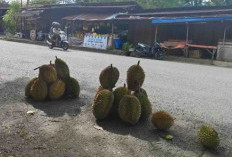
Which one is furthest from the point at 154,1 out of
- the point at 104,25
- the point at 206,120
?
the point at 206,120

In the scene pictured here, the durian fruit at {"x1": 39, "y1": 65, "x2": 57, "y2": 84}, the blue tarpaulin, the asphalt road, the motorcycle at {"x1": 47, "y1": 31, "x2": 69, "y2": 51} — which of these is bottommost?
the asphalt road

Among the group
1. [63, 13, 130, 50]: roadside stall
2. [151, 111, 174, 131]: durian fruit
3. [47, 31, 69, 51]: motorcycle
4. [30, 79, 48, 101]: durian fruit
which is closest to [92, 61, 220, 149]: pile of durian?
[151, 111, 174, 131]: durian fruit

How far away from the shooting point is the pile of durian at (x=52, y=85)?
438 centimetres

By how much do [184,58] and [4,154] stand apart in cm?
1617

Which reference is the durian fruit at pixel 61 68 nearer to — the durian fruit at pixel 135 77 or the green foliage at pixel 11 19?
the durian fruit at pixel 135 77

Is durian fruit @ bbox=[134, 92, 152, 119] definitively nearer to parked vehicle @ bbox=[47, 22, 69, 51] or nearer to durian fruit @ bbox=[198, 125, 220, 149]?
durian fruit @ bbox=[198, 125, 220, 149]

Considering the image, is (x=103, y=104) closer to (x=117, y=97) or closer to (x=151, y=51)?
(x=117, y=97)

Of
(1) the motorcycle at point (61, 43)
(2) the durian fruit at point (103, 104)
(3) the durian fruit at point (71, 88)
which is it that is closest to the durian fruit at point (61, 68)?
(3) the durian fruit at point (71, 88)

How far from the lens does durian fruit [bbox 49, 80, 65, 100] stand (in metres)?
4.46

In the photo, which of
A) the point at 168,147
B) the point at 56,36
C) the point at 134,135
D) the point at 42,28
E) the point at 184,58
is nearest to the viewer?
the point at 168,147

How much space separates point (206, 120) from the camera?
4.32m

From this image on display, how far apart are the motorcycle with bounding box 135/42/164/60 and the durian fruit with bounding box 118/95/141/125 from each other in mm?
14567

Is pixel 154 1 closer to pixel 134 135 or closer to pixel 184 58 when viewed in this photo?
pixel 184 58

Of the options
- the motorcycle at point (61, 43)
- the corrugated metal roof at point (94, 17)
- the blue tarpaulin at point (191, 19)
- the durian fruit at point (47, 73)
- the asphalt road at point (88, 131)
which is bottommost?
the asphalt road at point (88, 131)
